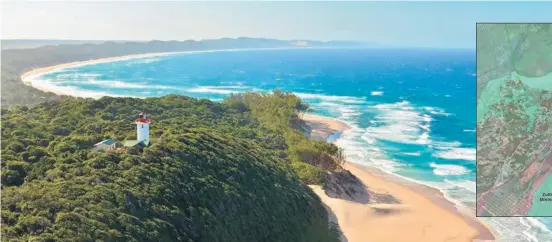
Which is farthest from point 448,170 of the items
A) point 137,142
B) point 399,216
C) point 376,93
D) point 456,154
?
point 376,93

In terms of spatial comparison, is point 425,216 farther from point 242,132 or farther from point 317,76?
point 317,76

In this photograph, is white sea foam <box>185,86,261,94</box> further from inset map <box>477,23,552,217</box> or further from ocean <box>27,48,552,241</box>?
inset map <box>477,23,552,217</box>

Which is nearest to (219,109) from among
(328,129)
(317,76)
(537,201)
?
(328,129)

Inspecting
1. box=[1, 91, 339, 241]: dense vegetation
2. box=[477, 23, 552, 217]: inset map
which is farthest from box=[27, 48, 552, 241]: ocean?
box=[477, 23, 552, 217]: inset map

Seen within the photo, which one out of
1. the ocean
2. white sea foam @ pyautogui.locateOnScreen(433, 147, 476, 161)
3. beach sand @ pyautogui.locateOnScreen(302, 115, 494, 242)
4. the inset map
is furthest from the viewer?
white sea foam @ pyautogui.locateOnScreen(433, 147, 476, 161)

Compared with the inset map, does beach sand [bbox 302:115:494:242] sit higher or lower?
lower

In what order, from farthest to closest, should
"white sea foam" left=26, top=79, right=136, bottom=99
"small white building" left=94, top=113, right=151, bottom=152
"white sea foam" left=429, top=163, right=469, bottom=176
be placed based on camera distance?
"white sea foam" left=26, top=79, right=136, bottom=99
"white sea foam" left=429, top=163, right=469, bottom=176
"small white building" left=94, top=113, right=151, bottom=152

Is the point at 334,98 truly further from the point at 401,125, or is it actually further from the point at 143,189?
the point at 143,189
